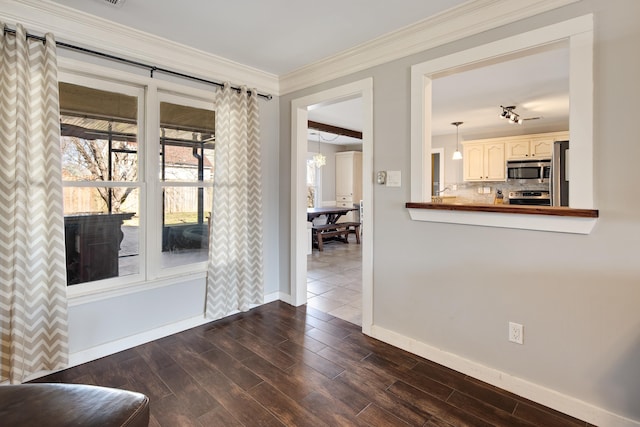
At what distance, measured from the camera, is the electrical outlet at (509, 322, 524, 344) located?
1969mm

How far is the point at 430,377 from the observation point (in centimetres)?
213

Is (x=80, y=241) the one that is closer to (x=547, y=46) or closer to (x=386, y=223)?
Result: (x=386, y=223)

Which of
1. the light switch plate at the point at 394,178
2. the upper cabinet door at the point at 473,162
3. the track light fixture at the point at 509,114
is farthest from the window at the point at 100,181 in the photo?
the upper cabinet door at the point at 473,162

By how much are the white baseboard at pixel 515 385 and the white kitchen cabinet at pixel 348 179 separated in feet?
21.0

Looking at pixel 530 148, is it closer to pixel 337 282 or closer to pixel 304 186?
pixel 337 282

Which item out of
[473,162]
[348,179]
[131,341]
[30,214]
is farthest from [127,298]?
[348,179]

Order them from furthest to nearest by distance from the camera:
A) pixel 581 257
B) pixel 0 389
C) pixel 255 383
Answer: pixel 255 383
pixel 581 257
pixel 0 389

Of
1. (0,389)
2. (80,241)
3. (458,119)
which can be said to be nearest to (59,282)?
(80,241)

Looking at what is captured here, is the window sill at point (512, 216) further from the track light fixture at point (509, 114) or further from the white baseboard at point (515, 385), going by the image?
the track light fixture at point (509, 114)

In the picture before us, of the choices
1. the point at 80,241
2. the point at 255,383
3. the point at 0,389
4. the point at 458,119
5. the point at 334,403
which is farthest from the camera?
the point at 458,119

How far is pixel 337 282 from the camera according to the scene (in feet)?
14.1

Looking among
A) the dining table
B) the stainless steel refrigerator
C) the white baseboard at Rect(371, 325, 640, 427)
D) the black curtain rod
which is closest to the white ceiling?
the black curtain rod

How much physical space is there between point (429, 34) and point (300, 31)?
93 centimetres

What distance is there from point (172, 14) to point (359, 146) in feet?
23.4
